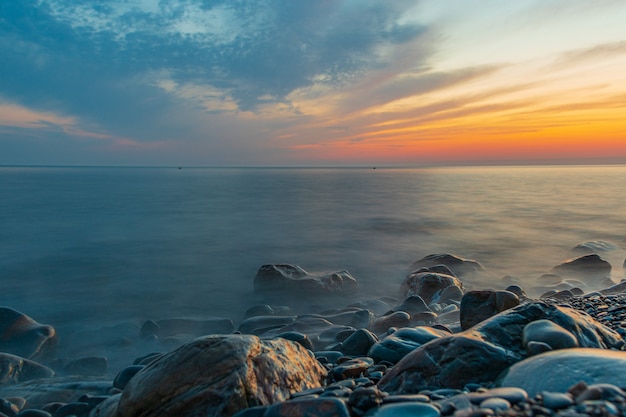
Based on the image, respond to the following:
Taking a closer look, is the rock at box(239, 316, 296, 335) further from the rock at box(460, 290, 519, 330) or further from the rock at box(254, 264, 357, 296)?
the rock at box(460, 290, 519, 330)

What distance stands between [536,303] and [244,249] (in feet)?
54.0

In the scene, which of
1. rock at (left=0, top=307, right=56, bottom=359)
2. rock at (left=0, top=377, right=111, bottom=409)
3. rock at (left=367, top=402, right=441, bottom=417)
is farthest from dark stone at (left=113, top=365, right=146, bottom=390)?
rock at (left=367, top=402, right=441, bottom=417)

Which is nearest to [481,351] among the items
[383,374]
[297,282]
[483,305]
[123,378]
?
[383,374]

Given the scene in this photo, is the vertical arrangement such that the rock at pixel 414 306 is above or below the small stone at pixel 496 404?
below

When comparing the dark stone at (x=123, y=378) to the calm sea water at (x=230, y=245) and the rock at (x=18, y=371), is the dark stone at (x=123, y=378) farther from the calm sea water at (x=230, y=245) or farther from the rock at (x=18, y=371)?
the calm sea water at (x=230, y=245)

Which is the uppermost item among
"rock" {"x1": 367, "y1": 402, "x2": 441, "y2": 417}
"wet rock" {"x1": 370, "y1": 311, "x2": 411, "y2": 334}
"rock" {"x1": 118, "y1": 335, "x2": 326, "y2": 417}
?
"rock" {"x1": 367, "y1": 402, "x2": 441, "y2": 417}

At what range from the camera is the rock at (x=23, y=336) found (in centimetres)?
776

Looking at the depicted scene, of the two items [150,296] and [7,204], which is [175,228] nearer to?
[150,296]

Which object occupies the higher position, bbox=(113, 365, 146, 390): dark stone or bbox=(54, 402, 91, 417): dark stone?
bbox=(113, 365, 146, 390): dark stone

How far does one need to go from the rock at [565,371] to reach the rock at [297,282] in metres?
8.25

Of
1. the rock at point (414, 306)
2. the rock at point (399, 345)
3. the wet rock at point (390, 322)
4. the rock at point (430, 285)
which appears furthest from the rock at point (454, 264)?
the rock at point (399, 345)

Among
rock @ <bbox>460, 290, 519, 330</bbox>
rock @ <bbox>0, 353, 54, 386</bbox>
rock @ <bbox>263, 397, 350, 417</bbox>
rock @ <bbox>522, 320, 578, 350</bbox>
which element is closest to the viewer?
rock @ <bbox>263, 397, 350, 417</bbox>

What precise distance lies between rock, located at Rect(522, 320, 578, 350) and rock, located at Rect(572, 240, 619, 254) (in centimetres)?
1642

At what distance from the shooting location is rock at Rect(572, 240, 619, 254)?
690 inches
